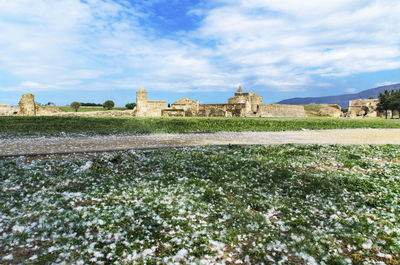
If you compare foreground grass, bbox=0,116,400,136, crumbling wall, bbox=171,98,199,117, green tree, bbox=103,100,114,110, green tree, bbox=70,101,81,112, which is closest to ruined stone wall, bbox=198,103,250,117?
crumbling wall, bbox=171,98,199,117

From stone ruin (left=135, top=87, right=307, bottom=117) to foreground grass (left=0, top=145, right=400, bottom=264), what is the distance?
39047 millimetres

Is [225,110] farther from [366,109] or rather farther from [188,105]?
[366,109]

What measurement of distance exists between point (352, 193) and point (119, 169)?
723 centimetres

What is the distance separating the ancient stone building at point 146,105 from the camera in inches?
1827

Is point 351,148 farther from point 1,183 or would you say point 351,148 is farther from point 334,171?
point 1,183

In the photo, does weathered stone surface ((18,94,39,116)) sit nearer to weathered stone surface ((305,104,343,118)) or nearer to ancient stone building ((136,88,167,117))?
ancient stone building ((136,88,167,117))

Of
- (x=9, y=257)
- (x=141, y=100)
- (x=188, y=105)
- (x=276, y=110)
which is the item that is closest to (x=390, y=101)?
(x=276, y=110)

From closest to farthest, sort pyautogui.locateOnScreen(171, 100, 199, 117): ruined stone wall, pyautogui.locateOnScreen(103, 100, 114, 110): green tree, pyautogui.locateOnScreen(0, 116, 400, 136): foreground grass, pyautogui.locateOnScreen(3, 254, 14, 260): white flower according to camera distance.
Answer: pyautogui.locateOnScreen(3, 254, 14, 260): white flower < pyautogui.locateOnScreen(0, 116, 400, 136): foreground grass < pyautogui.locateOnScreen(171, 100, 199, 117): ruined stone wall < pyautogui.locateOnScreen(103, 100, 114, 110): green tree

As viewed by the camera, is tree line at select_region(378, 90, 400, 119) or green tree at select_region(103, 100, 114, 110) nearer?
tree line at select_region(378, 90, 400, 119)

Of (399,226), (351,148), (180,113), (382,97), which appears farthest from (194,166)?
(382,97)

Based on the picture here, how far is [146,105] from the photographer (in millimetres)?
48094

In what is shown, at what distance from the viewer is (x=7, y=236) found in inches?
176

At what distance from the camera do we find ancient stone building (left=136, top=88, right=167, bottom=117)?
46.4m

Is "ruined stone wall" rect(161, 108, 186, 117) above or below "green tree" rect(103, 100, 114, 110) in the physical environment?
below
